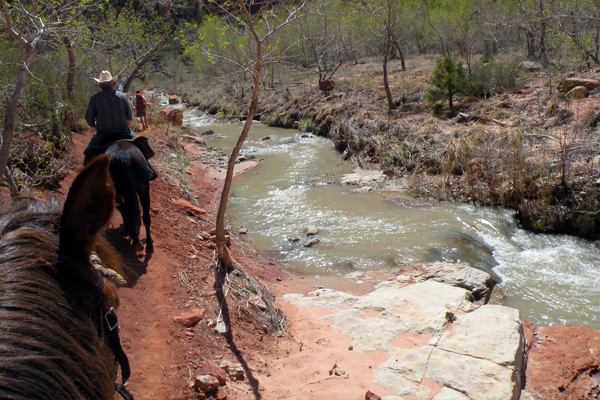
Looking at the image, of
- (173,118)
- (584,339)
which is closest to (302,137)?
(173,118)

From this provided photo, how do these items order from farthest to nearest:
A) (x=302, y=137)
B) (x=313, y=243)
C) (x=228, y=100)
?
(x=228, y=100) < (x=302, y=137) < (x=313, y=243)

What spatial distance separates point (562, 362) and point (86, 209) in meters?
5.00

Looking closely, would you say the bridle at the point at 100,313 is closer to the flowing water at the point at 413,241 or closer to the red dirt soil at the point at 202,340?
the red dirt soil at the point at 202,340

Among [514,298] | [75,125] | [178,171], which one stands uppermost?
[75,125]

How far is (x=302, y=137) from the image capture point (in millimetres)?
17875

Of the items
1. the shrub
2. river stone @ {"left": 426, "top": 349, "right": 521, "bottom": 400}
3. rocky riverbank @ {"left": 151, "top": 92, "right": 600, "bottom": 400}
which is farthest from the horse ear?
the shrub

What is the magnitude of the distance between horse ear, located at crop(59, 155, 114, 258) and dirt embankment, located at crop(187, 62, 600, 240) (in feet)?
15.3

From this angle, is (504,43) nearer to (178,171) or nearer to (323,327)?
(178,171)

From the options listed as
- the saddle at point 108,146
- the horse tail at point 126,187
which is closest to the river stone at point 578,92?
the saddle at point 108,146

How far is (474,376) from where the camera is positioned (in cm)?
397

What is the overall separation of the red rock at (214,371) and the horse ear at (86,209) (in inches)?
103

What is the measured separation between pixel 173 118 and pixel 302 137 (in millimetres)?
5189

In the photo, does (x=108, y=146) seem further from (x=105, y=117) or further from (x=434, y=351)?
(x=434, y=351)

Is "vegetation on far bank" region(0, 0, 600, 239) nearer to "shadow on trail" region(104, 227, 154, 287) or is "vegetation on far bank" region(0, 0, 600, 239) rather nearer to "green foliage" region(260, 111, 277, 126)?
"green foliage" region(260, 111, 277, 126)
